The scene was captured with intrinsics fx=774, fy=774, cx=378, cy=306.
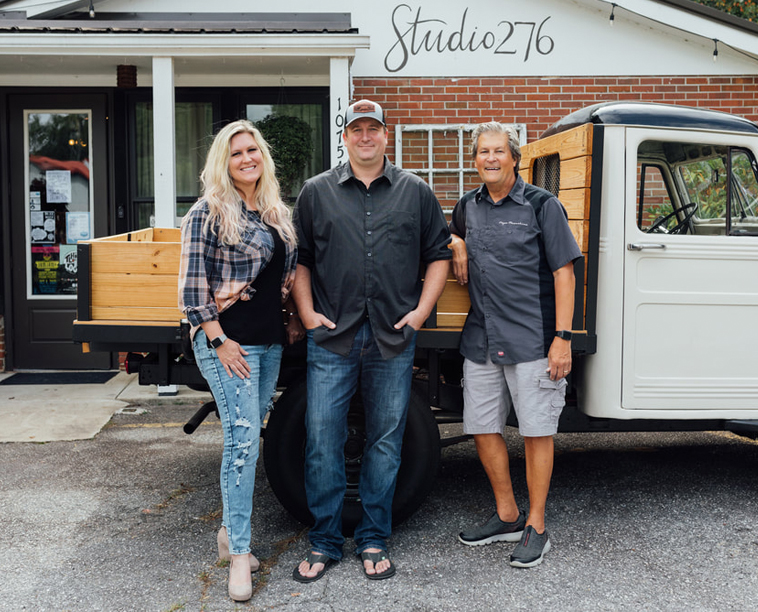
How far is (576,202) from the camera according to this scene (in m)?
3.64

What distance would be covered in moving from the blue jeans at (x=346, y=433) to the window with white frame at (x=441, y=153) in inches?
170

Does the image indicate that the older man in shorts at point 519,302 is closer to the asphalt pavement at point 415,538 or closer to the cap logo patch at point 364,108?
the asphalt pavement at point 415,538

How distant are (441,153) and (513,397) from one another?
436 cm

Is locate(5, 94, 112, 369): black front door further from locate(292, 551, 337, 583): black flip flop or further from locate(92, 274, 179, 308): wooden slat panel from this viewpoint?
locate(292, 551, 337, 583): black flip flop

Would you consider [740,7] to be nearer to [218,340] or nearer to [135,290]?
[135,290]

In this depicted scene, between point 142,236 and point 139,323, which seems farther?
point 142,236

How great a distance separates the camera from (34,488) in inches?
173

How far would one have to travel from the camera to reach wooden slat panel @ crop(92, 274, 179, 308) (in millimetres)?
3486

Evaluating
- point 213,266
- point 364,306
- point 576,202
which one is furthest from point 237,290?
point 576,202

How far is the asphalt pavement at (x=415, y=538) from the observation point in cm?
312

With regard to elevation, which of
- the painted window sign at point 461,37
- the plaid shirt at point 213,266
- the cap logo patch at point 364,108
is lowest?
the plaid shirt at point 213,266

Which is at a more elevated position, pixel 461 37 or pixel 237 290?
pixel 461 37

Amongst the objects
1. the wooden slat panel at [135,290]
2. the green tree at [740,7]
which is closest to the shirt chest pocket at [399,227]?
the wooden slat panel at [135,290]

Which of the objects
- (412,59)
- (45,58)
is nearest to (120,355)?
(45,58)
